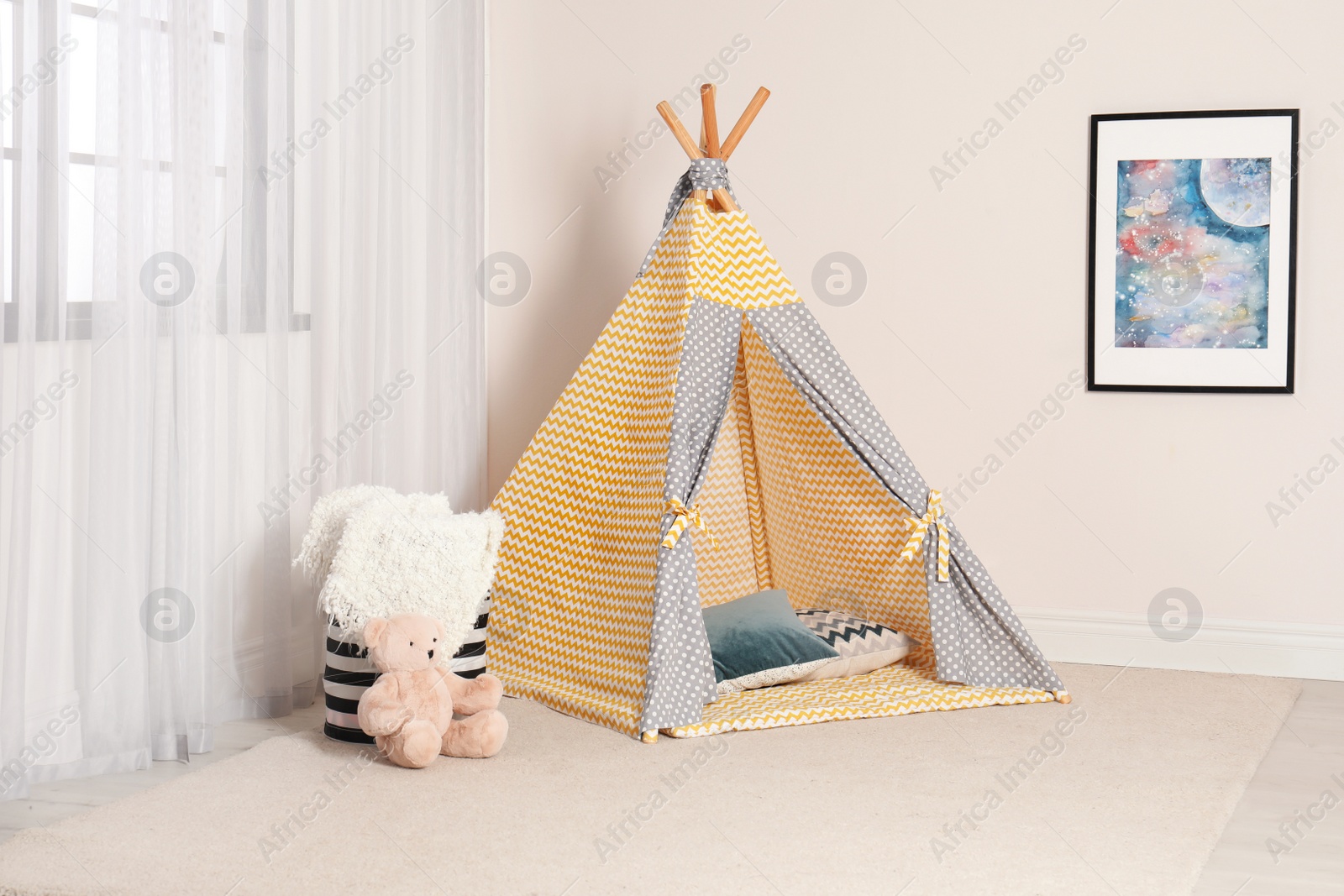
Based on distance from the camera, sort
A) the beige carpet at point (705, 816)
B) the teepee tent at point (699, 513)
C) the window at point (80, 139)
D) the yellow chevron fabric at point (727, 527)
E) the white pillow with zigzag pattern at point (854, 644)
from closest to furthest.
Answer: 1. the beige carpet at point (705, 816)
2. the window at point (80, 139)
3. the teepee tent at point (699, 513)
4. the white pillow with zigzag pattern at point (854, 644)
5. the yellow chevron fabric at point (727, 527)

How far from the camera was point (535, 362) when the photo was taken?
3.89 metres

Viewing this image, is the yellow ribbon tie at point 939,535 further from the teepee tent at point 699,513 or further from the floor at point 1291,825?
the floor at point 1291,825

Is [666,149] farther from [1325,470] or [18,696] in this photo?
[18,696]

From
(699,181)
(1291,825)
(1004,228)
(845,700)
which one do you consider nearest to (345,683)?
(845,700)

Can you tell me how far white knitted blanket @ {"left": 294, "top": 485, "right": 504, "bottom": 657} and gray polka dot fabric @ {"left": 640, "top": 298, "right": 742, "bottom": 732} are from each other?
389 mm

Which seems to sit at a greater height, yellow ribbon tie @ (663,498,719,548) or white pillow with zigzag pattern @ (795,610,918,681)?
yellow ribbon tie @ (663,498,719,548)

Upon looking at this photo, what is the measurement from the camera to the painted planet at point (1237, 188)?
324 centimetres

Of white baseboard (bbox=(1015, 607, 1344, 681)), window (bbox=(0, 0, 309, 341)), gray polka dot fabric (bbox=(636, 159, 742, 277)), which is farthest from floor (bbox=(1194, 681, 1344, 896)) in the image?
window (bbox=(0, 0, 309, 341))

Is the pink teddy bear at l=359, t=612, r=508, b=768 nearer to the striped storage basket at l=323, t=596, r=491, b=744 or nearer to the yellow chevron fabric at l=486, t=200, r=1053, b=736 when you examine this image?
the striped storage basket at l=323, t=596, r=491, b=744

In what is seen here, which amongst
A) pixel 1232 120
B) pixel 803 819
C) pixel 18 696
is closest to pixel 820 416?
pixel 803 819

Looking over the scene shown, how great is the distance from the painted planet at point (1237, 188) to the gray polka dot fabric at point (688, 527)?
4.21 ft

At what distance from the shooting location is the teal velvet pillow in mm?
2984

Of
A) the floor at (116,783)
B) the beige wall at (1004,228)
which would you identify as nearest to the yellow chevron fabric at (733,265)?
the beige wall at (1004,228)

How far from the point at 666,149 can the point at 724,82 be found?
0.82 feet
